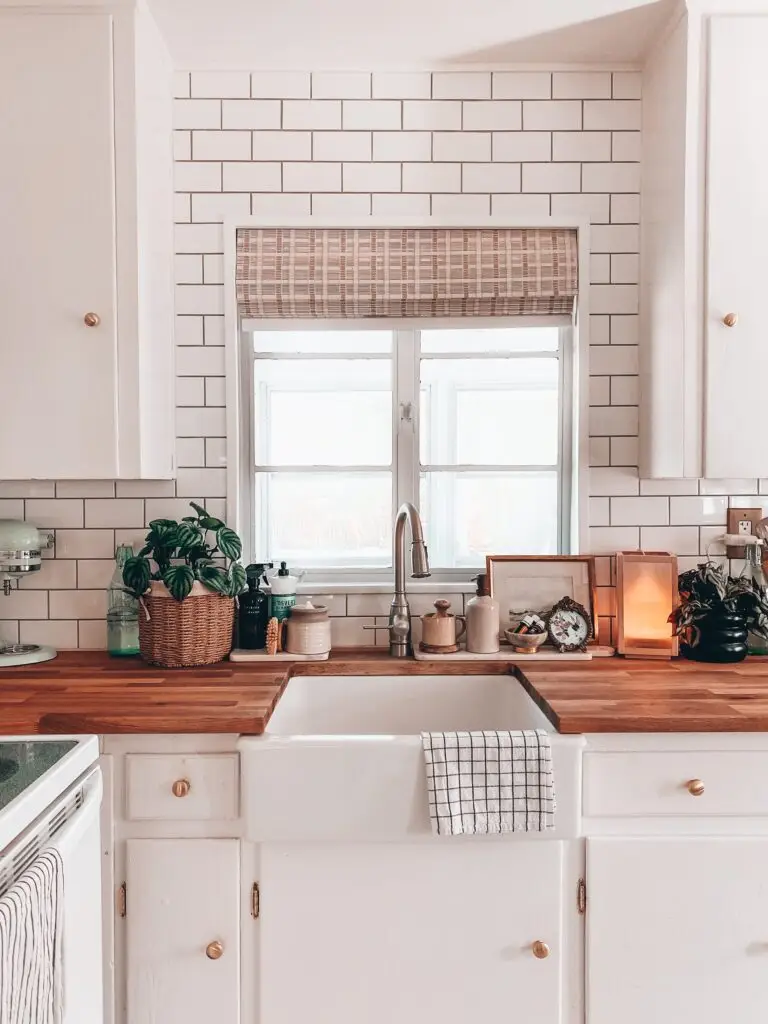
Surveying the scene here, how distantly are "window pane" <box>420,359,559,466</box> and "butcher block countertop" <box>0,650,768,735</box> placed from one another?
0.64 meters

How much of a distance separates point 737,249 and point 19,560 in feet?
6.38

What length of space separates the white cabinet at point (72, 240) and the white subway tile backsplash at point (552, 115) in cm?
102

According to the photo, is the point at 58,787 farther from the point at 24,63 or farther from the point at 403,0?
Result: the point at 403,0

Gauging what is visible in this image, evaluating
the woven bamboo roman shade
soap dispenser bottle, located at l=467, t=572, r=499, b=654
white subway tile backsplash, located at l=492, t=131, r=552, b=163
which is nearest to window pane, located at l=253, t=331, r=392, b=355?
the woven bamboo roman shade

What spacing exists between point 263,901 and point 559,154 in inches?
79.2

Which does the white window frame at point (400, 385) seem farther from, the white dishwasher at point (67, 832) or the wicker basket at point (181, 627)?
the white dishwasher at point (67, 832)

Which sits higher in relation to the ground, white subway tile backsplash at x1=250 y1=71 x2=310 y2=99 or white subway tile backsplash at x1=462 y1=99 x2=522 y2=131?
white subway tile backsplash at x1=250 y1=71 x2=310 y2=99

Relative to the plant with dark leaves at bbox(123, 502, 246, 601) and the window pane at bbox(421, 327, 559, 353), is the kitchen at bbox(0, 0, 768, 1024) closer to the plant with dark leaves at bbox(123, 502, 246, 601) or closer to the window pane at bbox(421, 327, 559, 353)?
the window pane at bbox(421, 327, 559, 353)

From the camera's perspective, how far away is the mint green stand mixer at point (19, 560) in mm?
2168

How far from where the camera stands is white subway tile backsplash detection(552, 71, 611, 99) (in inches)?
91.3

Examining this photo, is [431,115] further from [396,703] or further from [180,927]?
[180,927]

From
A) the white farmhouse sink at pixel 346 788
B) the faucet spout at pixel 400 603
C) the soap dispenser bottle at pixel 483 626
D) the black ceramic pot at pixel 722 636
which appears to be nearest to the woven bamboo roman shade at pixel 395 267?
the faucet spout at pixel 400 603

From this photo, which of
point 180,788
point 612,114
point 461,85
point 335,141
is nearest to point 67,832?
point 180,788

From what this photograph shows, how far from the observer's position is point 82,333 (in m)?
1.99
